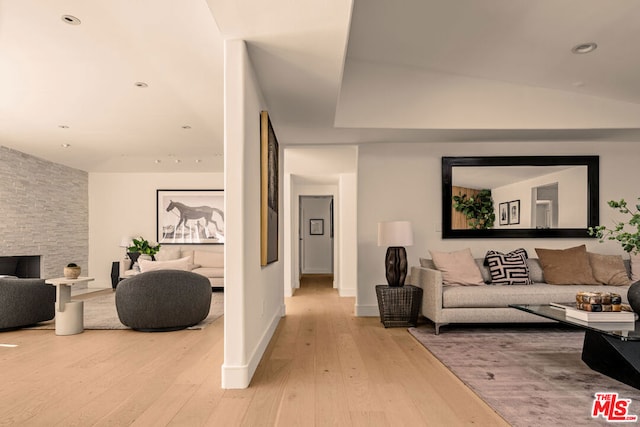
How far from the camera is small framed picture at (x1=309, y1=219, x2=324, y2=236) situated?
12969 mm

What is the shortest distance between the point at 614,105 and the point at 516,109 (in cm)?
106

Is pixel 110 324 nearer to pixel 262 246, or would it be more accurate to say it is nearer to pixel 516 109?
pixel 262 246

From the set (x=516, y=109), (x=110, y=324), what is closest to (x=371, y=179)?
(x=516, y=109)

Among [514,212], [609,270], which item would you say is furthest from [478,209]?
[609,270]

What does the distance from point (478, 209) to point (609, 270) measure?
1496 millimetres

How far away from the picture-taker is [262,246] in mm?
3820

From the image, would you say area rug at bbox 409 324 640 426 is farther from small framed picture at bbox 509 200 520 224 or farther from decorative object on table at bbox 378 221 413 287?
small framed picture at bbox 509 200 520 224

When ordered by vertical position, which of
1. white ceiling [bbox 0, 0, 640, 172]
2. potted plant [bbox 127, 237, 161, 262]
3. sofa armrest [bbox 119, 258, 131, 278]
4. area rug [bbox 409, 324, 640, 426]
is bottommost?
area rug [bbox 409, 324, 640, 426]

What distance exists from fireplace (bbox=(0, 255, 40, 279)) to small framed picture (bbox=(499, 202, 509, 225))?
270 inches

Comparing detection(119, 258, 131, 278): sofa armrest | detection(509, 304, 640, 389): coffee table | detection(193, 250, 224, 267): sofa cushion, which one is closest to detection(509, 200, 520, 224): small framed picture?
detection(509, 304, 640, 389): coffee table

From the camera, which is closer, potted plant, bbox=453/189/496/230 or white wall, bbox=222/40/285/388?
white wall, bbox=222/40/285/388

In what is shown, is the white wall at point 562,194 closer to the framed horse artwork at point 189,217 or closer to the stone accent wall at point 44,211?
the framed horse artwork at point 189,217

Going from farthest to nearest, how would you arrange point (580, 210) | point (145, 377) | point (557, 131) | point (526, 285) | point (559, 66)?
1. point (580, 210)
2. point (557, 131)
3. point (526, 285)
4. point (559, 66)
5. point (145, 377)

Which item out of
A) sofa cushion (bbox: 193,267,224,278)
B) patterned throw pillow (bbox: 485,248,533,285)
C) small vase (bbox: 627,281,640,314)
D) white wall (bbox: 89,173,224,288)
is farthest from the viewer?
white wall (bbox: 89,173,224,288)
